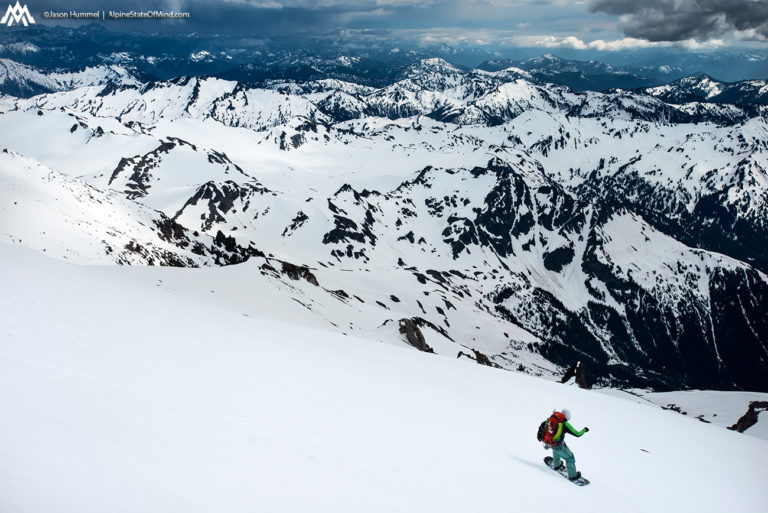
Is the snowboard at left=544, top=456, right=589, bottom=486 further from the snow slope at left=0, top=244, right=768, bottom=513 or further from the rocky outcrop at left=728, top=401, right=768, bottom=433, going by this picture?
the rocky outcrop at left=728, top=401, right=768, bottom=433

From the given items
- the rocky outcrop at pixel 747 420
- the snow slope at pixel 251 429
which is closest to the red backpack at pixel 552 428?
the snow slope at pixel 251 429

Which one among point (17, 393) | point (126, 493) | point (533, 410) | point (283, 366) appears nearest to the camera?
point (126, 493)

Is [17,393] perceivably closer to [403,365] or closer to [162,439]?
[162,439]

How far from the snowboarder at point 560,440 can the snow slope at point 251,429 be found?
0.64 metres

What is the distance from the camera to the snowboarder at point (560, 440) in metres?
13.4

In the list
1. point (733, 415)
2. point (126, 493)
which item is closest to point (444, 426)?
point (126, 493)

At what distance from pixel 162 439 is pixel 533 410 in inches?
668

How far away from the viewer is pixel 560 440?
13539 mm

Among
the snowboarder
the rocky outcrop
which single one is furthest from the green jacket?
the rocky outcrop

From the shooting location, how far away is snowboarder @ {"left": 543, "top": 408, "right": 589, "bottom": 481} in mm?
13351

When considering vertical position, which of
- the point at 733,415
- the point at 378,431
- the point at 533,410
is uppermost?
the point at 378,431

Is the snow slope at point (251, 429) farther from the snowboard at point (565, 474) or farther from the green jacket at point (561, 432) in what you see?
the green jacket at point (561, 432)

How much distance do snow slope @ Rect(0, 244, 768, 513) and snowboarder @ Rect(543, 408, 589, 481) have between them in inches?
25.2

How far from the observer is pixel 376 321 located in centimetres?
8150
